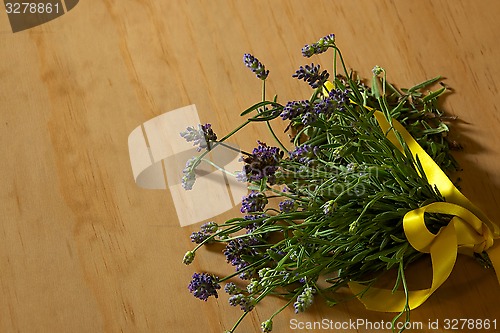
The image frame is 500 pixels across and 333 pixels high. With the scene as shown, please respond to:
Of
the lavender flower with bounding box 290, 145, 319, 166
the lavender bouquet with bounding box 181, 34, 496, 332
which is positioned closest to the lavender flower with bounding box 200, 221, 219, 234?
the lavender bouquet with bounding box 181, 34, 496, 332

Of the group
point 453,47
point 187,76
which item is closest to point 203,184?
point 187,76

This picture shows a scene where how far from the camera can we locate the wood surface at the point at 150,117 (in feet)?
3.01

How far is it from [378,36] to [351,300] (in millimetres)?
343

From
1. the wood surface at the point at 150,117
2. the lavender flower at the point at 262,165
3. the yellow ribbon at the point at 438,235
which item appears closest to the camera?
the lavender flower at the point at 262,165

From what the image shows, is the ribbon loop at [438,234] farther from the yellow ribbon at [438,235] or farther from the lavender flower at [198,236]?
the lavender flower at [198,236]

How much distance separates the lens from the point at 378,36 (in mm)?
980

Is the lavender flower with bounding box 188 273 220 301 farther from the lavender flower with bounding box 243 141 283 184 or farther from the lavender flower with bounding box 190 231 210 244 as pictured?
the lavender flower with bounding box 243 141 283 184

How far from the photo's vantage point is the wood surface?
92 centimetres

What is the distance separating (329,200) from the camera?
0.83 meters

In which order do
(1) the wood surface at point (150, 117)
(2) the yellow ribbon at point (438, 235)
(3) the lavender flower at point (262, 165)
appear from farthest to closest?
1. (1) the wood surface at point (150, 117)
2. (2) the yellow ribbon at point (438, 235)
3. (3) the lavender flower at point (262, 165)

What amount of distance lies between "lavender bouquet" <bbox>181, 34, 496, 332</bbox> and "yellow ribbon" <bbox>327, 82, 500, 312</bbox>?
14 millimetres

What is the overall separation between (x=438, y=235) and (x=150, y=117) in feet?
1.31

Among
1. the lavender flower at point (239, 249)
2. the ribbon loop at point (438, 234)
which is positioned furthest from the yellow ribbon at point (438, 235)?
the lavender flower at point (239, 249)

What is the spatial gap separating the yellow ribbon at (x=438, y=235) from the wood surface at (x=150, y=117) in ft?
0.10
